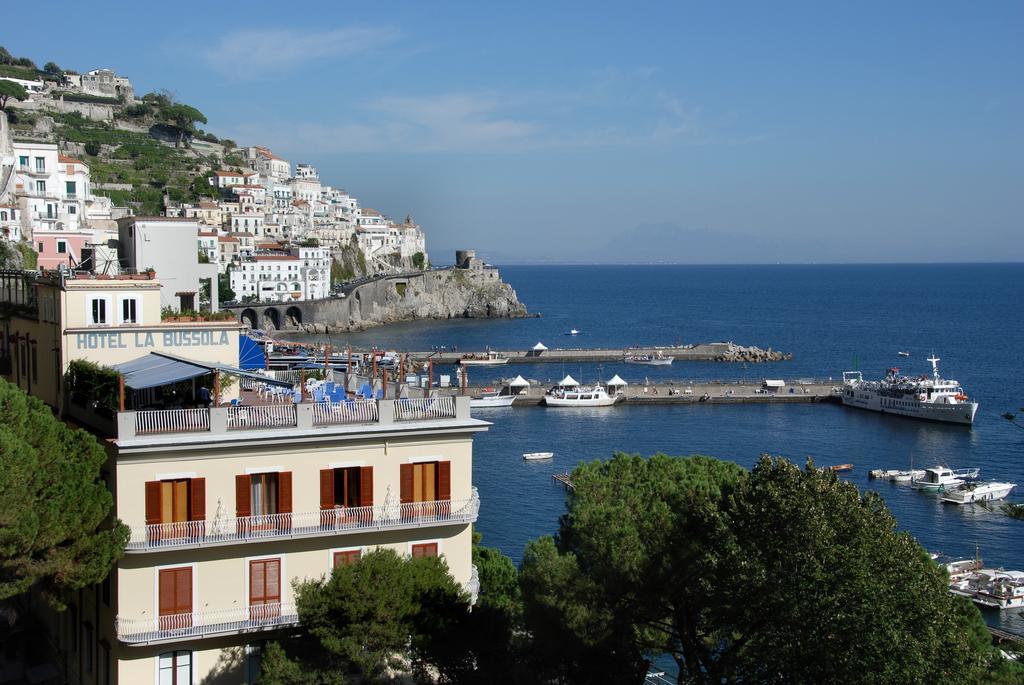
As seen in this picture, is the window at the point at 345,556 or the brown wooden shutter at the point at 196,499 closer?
the brown wooden shutter at the point at 196,499

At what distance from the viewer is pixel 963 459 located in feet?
145

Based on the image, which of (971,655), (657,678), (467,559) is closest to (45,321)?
(467,559)

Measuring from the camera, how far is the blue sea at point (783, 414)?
34031mm

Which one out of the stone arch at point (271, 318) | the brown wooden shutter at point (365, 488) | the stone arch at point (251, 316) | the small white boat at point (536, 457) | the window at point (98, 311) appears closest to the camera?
the brown wooden shutter at point (365, 488)

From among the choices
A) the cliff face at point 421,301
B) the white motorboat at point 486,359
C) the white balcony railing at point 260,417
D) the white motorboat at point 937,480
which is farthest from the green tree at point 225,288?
the white balcony railing at point 260,417

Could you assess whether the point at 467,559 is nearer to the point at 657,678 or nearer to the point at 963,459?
the point at 657,678

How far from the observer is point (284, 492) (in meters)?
12.3

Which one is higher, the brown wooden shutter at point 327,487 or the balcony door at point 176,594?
the brown wooden shutter at point 327,487

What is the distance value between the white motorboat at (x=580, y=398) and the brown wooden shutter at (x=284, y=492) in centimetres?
4478

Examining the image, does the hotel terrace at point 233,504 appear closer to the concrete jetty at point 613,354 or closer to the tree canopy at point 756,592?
the tree canopy at point 756,592

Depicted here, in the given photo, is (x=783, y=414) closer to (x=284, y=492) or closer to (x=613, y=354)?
(x=613, y=354)

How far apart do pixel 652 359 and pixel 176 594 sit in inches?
2584

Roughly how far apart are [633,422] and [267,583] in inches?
1588

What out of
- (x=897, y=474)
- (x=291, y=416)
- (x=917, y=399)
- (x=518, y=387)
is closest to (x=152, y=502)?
(x=291, y=416)
